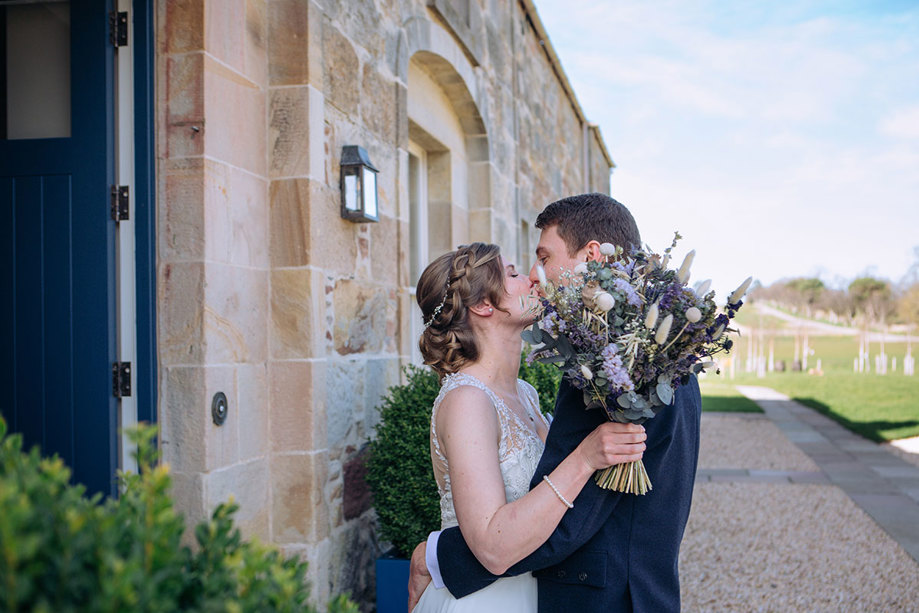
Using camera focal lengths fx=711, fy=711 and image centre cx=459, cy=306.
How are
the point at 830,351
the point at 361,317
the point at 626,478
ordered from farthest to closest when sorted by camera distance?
the point at 830,351 < the point at 361,317 < the point at 626,478

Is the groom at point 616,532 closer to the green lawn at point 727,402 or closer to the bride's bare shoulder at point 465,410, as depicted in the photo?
the bride's bare shoulder at point 465,410

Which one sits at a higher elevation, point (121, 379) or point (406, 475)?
point (121, 379)

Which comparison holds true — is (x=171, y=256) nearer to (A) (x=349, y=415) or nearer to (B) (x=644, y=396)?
(A) (x=349, y=415)

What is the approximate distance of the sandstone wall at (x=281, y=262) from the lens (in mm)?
2631

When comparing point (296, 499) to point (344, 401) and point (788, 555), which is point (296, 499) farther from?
point (788, 555)

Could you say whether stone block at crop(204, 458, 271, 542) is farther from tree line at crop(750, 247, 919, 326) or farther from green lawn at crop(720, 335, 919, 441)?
tree line at crop(750, 247, 919, 326)

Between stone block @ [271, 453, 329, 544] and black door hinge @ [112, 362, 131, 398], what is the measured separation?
69 centimetres

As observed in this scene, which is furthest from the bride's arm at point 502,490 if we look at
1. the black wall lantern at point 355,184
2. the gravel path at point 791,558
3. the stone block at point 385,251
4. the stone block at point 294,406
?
the gravel path at point 791,558

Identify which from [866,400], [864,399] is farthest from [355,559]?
[864,399]

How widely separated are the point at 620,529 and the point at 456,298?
2.87 feet

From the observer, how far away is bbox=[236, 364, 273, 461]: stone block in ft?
9.33

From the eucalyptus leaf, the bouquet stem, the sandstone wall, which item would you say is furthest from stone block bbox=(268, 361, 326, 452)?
the eucalyptus leaf

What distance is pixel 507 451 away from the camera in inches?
84.2

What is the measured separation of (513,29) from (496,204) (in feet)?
7.29
